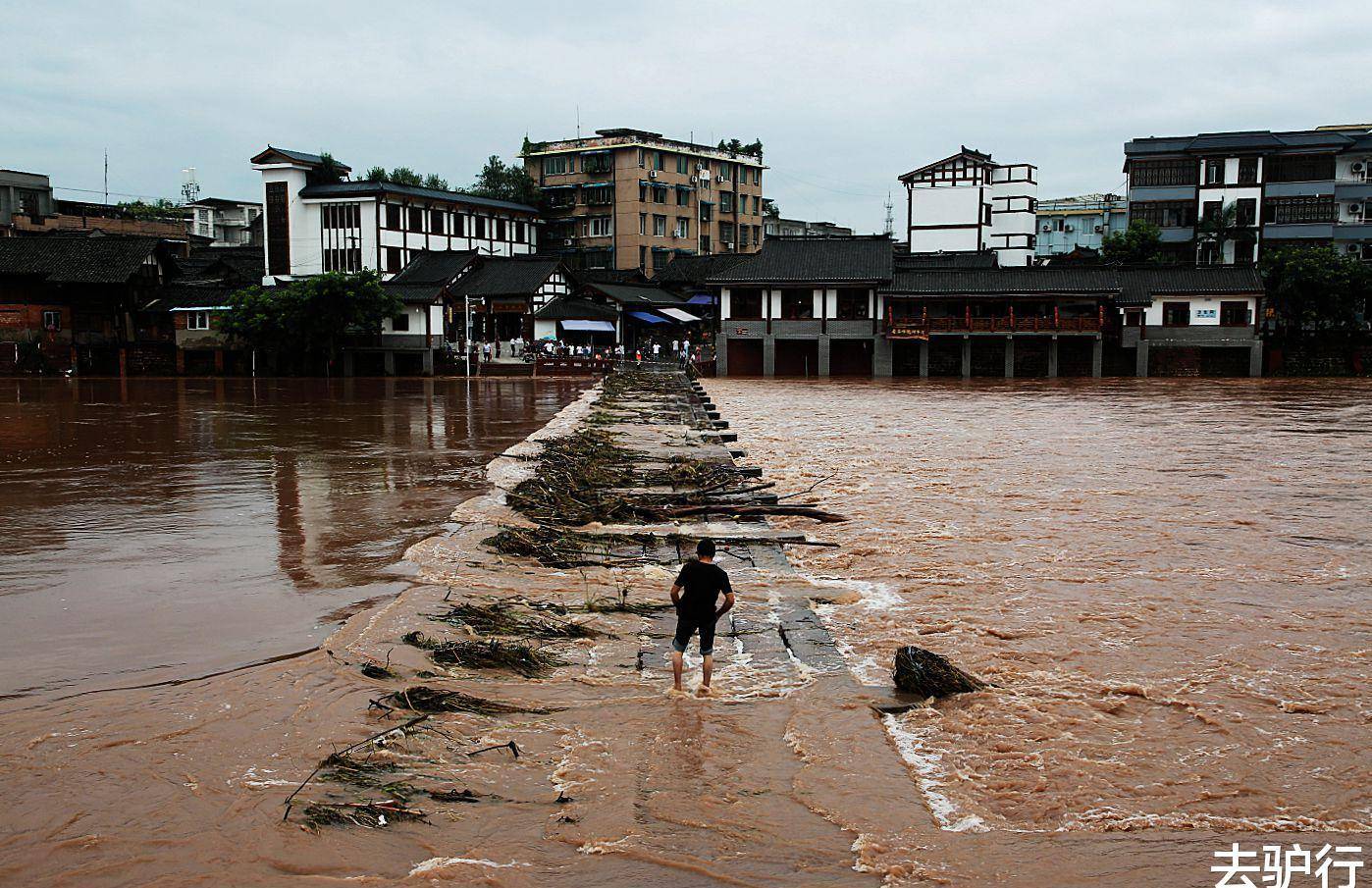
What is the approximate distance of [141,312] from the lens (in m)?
63.9

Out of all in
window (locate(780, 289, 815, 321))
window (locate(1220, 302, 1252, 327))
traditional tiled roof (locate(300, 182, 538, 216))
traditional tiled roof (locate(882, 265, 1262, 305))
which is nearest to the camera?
window (locate(1220, 302, 1252, 327))

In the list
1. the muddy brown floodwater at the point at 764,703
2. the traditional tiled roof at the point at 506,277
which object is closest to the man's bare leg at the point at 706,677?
the muddy brown floodwater at the point at 764,703

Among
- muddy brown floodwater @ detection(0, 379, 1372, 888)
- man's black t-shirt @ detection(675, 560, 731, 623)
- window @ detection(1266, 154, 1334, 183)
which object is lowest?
muddy brown floodwater @ detection(0, 379, 1372, 888)

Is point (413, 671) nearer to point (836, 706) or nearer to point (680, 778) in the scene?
point (680, 778)

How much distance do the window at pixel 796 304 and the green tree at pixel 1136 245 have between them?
703 inches

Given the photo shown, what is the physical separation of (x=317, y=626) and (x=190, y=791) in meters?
3.45

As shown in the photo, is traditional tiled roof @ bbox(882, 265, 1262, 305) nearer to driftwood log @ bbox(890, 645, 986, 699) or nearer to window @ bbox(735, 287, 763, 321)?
window @ bbox(735, 287, 763, 321)

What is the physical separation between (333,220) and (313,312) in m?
12.6

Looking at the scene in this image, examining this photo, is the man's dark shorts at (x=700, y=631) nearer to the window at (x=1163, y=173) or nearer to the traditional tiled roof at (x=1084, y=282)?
the traditional tiled roof at (x=1084, y=282)

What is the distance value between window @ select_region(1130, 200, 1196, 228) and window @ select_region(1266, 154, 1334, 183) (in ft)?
15.7

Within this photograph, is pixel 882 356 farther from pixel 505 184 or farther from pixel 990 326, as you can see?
pixel 505 184

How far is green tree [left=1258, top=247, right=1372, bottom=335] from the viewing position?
55938 millimetres

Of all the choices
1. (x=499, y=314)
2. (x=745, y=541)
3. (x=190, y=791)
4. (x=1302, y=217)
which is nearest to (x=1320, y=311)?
(x=1302, y=217)

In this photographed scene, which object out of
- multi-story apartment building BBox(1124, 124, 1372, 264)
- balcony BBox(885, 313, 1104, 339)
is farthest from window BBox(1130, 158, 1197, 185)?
balcony BBox(885, 313, 1104, 339)
